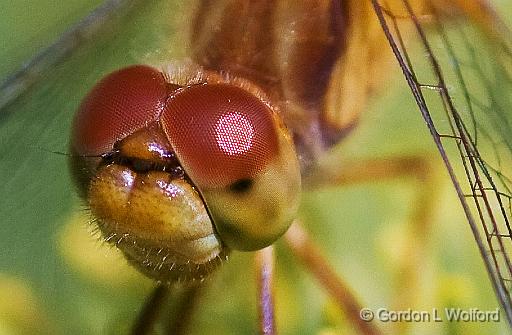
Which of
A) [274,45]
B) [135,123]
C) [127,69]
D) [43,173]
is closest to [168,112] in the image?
[135,123]

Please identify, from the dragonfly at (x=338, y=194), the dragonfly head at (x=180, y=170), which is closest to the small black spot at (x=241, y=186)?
the dragonfly head at (x=180, y=170)

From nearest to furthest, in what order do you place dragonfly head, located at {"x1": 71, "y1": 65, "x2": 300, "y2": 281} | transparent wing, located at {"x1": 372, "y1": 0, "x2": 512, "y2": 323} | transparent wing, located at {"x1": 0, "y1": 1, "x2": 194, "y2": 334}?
1. dragonfly head, located at {"x1": 71, "y1": 65, "x2": 300, "y2": 281}
2. transparent wing, located at {"x1": 372, "y1": 0, "x2": 512, "y2": 323}
3. transparent wing, located at {"x1": 0, "y1": 1, "x2": 194, "y2": 334}

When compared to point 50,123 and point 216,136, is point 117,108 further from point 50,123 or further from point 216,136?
point 50,123

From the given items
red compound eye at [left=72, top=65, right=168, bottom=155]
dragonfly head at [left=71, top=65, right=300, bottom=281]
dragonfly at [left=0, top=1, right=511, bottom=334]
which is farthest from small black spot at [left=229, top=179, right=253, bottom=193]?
dragonfly at [left=0, top=1, right=511, bottom=334]

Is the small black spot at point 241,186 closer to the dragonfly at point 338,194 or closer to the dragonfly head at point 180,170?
the dragonfly head at point 180,170

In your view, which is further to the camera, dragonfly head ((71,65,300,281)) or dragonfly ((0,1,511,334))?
dragonfly ((0,1,511,334))

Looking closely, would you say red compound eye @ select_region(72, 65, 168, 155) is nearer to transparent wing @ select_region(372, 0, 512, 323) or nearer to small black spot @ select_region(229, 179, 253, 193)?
small black spot @ select_region(229, 179, 253, 193)
